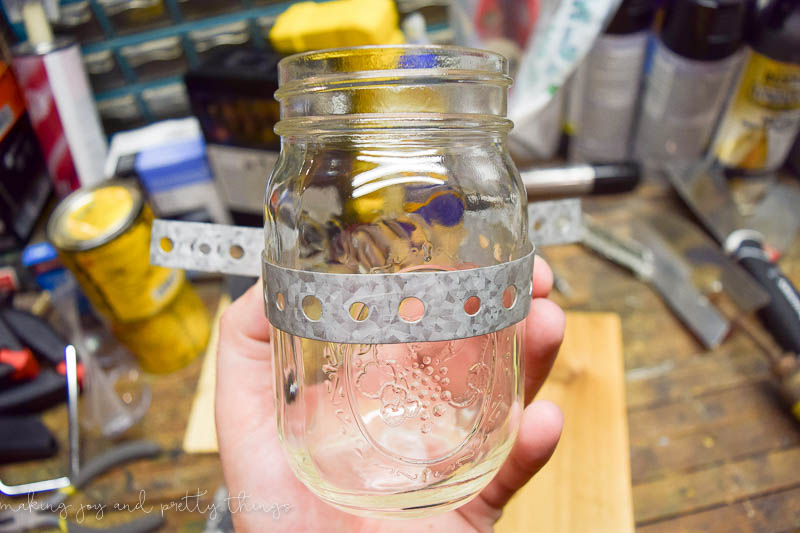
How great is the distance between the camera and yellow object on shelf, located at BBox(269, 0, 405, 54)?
0.69 metres

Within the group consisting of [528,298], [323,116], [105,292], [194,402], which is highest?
[323,116]

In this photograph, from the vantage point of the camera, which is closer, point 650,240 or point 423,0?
point 650,240

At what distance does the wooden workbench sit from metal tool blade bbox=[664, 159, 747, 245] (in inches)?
4.8

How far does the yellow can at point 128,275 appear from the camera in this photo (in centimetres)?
58

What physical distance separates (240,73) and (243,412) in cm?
48

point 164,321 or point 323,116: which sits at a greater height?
point 323,116

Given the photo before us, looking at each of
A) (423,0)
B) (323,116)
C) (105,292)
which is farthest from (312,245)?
(423,0)

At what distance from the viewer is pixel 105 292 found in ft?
1.98

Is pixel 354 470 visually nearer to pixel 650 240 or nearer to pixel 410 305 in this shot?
pixel 410 305

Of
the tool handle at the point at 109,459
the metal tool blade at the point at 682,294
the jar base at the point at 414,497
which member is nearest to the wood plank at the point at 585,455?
the metal tool blade at the point at 682,294

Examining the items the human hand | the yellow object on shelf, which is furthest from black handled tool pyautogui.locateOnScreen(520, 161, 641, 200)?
the human hand

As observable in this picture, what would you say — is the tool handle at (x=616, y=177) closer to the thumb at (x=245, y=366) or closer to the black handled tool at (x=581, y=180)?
the black handled tool at (x=581, y=180)

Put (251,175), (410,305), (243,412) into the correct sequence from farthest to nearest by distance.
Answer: (251,175), (243,412), (410,305)

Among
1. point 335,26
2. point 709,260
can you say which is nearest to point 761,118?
point 709,260
